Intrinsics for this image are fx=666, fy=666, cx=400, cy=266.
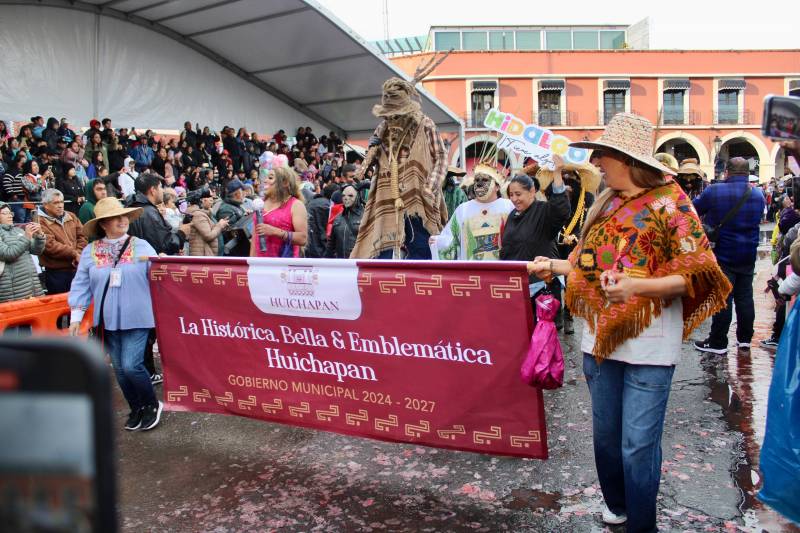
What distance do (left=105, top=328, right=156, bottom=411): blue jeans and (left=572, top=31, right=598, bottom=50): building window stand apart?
180ft

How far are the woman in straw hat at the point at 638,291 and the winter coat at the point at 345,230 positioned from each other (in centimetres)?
492

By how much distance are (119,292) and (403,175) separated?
245cm

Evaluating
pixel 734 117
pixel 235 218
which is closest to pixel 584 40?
pixel 734 117

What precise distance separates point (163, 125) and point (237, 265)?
15.2 meters

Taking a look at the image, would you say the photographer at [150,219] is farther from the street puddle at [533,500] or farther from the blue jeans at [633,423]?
the blue jeans at [633,423]

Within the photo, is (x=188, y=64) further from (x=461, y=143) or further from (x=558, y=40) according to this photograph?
(x=558, y=40)

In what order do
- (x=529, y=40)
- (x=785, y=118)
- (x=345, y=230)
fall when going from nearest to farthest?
(x=785, y=118)
(x=345, y=230)
(x=529, y=40)

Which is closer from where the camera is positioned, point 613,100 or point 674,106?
point 613,100

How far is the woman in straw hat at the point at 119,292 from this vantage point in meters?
4.78

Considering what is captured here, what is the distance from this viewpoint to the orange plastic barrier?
6.11m

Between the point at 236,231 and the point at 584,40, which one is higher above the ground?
the point at 584,40

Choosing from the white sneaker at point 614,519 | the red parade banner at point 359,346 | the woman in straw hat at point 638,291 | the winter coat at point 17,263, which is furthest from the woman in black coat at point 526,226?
the winter coat at point 17,263

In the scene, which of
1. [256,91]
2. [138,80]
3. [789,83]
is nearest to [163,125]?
[138,80]

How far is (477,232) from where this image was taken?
5613 millimetres
